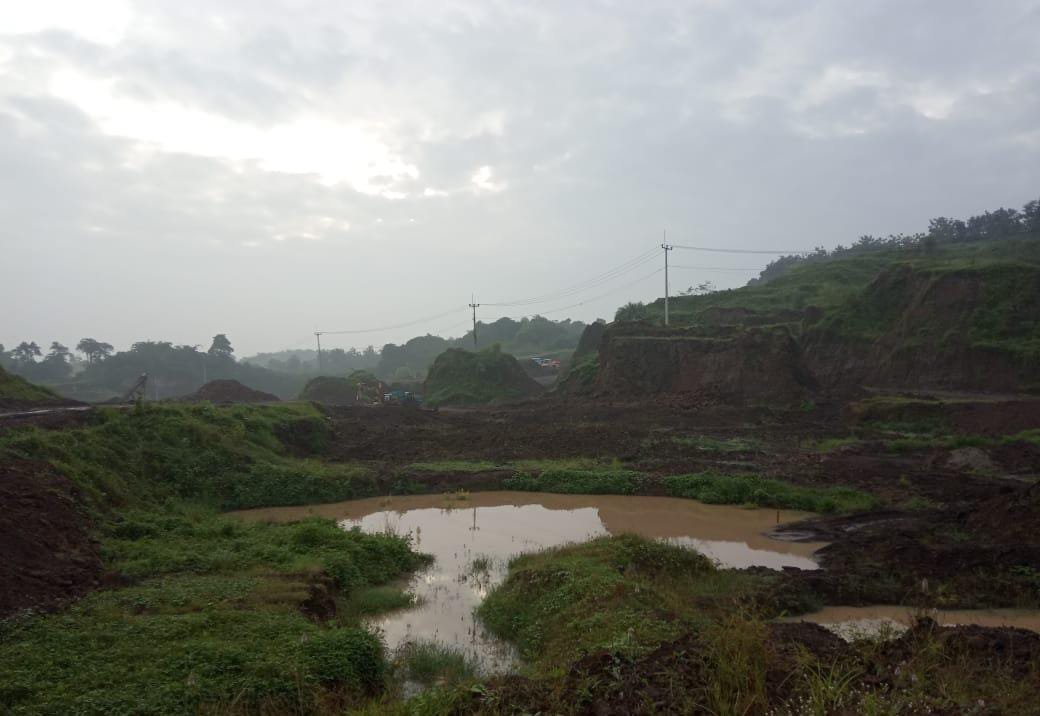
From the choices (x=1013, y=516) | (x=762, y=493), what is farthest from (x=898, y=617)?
(x=762, y=493)

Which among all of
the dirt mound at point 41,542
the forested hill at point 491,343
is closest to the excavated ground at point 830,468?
the dirt mound at point 41,542

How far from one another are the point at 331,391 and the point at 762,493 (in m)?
42.7

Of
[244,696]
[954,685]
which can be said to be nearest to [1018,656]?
[954,685]

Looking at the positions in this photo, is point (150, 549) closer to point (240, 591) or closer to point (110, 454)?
point (240, 591)

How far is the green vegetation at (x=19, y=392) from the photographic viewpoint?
79.2 ft

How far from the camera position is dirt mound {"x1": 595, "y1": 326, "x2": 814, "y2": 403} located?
3481 cm

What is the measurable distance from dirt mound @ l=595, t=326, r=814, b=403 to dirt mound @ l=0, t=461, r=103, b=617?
29093 millimetres

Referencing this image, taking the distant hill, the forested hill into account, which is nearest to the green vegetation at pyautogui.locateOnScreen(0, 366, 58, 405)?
the distant hill

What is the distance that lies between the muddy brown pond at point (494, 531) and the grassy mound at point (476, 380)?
95.8 feet

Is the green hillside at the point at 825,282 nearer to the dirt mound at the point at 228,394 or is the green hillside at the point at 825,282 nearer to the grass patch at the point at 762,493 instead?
the dirt mound at the point at 228,394

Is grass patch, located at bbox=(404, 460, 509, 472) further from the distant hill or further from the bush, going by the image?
the distant hill

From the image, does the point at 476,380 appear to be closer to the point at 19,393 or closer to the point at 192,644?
the point at 19,393

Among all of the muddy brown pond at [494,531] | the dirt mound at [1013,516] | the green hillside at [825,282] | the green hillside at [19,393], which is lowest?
the muddy brown pond at [494,531]

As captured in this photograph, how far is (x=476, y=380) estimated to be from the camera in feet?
166
